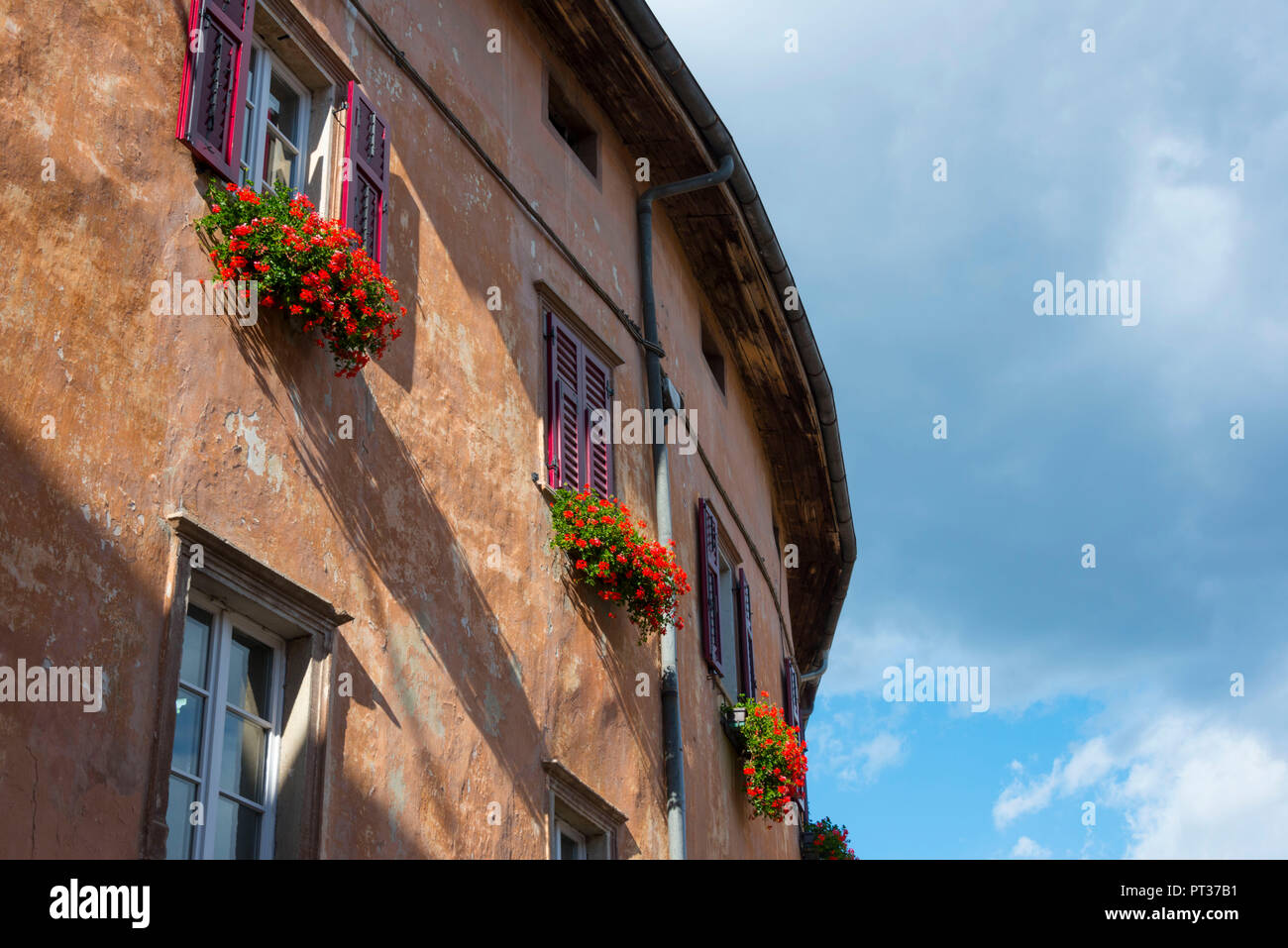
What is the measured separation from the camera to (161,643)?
6.14 m

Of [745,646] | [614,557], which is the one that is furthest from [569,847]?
[745,646]

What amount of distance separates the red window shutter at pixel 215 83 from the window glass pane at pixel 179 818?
2768 millimetres

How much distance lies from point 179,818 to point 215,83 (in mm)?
3341

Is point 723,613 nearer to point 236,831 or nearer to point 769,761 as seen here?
point 769,761

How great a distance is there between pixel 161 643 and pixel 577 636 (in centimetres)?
408

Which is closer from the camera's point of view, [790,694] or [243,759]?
[243,759]

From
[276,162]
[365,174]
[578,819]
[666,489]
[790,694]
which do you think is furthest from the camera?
[790,694]

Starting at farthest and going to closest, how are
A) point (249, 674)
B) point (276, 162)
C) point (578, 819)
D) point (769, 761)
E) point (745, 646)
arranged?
point (745, 646) < point (769, 761) < point (578, 819) < point (276, 162) < point (249, 674)

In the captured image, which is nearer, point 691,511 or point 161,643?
point 161,643

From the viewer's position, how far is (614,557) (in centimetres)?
995

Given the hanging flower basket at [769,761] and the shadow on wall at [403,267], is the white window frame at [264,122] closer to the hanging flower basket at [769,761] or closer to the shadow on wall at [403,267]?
the shadow on wall at [403,267]

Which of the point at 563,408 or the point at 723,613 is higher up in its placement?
the point at 563,408
